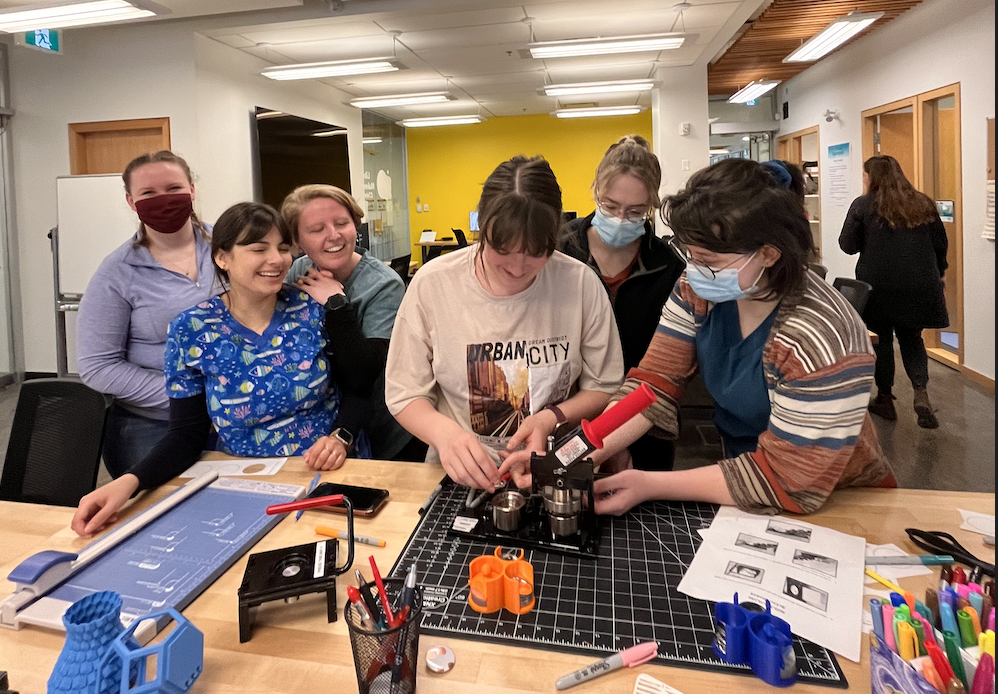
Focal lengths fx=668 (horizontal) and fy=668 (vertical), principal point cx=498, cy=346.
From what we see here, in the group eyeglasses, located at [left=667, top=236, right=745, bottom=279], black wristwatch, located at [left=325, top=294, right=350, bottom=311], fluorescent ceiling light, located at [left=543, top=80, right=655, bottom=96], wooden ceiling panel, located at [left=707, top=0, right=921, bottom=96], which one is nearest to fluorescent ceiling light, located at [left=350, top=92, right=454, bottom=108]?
fluorescent ceiling light, located at [left=543, top=80, right=655, bottom=96]

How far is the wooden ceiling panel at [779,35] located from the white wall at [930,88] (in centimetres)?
27

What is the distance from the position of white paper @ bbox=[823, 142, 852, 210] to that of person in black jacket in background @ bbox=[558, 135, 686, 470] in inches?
268

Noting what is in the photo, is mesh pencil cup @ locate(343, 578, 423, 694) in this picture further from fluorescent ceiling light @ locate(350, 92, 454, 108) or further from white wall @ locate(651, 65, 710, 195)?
fluorescent ceiling light @ locate(350, 92, 454, 108)

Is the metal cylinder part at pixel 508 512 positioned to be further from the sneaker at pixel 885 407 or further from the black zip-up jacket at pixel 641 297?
the sneaker at pixel 885 407

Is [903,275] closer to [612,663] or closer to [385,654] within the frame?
[612,663]

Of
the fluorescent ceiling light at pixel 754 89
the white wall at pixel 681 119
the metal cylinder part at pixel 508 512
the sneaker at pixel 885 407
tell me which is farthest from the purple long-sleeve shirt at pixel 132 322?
the fluorescent ceiling light at pixel 754 89

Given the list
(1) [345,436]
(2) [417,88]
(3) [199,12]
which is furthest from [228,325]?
(2) [417,88]

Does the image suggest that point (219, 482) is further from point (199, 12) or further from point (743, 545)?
point (199, 12)

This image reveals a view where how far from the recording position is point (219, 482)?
1.50 meters

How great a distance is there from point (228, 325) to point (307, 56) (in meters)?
5.32

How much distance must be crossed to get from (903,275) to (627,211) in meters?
3.30

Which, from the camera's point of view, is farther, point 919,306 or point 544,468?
point 919,306

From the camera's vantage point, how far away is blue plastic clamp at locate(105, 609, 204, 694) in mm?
808

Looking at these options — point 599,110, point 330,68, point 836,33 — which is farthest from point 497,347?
point 599,110
